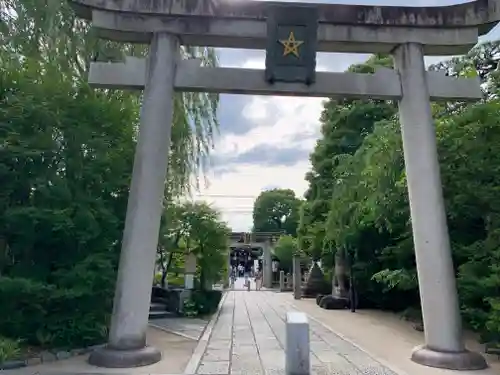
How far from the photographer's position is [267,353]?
26.7 ft

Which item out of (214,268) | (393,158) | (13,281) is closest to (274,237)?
(214,268)

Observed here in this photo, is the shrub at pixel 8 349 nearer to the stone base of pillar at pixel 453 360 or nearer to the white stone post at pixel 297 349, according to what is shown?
the white stone post at pixel 297 349

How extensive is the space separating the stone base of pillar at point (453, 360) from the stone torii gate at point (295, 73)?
208 millimetres

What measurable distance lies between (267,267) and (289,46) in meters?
32.3

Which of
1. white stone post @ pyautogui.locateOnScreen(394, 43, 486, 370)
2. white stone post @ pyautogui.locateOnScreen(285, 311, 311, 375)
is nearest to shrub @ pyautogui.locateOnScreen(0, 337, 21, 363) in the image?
white stone post @ pyautogui.locateOnScreen(285, 311, 311, 375)

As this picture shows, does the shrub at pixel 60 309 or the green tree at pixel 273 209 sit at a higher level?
the green tree at pixel 273 209

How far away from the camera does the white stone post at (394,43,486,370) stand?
7320 mm

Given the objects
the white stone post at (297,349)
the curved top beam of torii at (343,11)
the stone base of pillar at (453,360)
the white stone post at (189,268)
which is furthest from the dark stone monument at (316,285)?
the white stone post at (297,349)

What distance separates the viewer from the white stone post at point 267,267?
3866 centimetres

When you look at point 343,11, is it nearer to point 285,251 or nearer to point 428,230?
point 428,230

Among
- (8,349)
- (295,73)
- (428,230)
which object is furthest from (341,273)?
(8,349)

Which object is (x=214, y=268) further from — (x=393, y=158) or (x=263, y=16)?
(x=263, y=16)

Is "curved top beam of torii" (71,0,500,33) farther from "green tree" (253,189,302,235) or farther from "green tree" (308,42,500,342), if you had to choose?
"green tree" (253,189,302,235)

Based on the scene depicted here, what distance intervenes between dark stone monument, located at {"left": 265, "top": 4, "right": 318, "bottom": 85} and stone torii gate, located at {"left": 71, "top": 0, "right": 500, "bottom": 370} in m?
0.02
